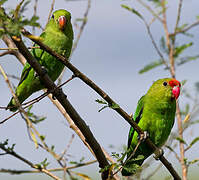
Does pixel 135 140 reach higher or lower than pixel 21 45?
lower

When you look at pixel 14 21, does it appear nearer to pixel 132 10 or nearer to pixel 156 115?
pixel 132 10

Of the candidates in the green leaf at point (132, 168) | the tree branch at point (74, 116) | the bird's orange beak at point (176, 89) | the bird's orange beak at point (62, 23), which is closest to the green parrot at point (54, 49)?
the bird's orange beak at point (62, 23)

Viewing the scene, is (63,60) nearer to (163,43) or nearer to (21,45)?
(21,45)

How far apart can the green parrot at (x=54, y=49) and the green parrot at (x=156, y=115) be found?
1309 millimetres

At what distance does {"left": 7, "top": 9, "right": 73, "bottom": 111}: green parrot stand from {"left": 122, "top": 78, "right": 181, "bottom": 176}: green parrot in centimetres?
131

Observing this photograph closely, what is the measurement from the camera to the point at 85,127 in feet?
8.71

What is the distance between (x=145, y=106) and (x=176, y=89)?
0.49m

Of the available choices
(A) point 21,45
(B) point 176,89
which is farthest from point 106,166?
(B) point 176,89

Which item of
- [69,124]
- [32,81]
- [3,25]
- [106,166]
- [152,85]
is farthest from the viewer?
[152,85]

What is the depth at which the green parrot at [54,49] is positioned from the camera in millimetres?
4070

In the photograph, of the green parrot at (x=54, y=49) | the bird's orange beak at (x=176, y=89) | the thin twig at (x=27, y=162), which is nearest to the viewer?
the thin twig at (x=27, y=162)

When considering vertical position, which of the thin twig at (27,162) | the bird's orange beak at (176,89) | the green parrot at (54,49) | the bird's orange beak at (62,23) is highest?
the bird's orange beak at (62,23)

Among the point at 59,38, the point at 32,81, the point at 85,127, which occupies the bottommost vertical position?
the point at 85,127

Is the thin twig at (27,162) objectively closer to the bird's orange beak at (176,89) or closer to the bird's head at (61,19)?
the bird's head at (61,19)
